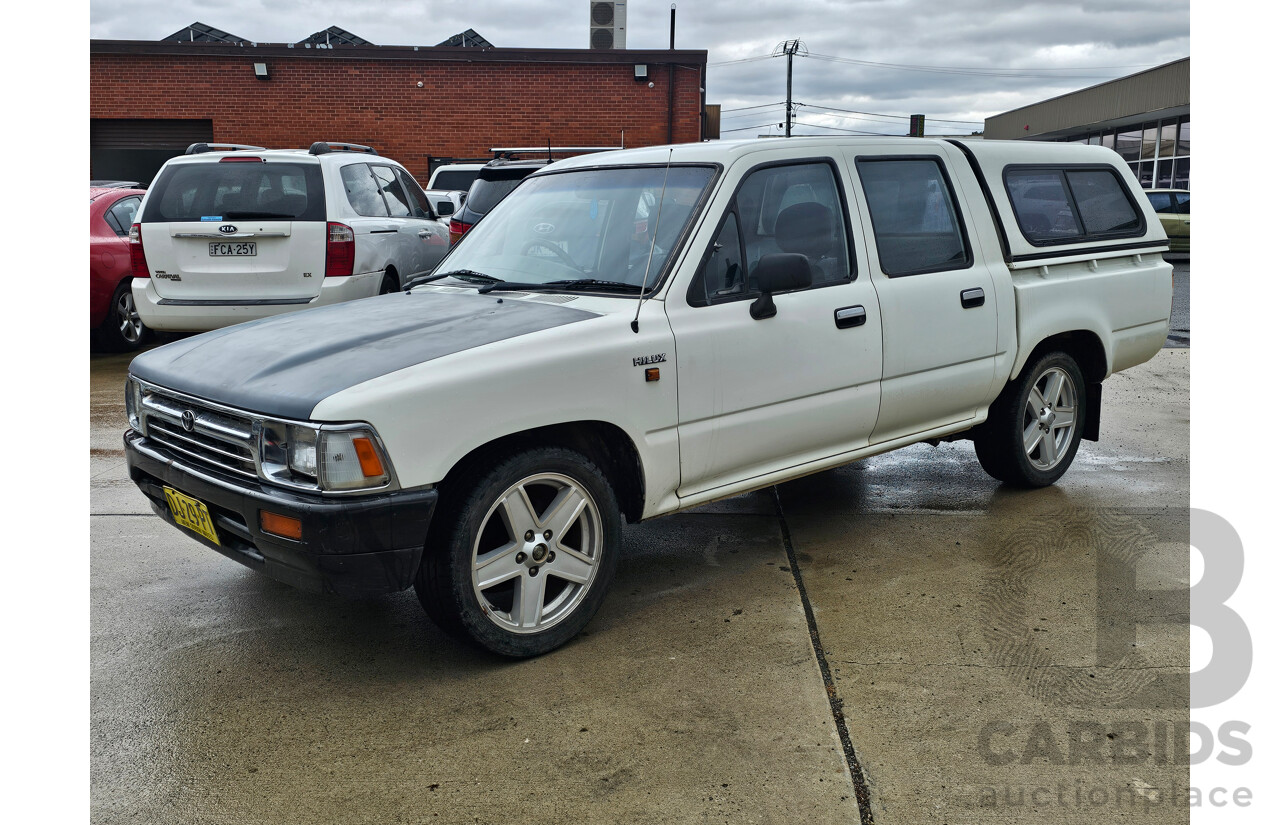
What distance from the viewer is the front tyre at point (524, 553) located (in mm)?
3449

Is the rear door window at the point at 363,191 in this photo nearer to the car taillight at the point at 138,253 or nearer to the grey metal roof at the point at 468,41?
the car taillight at the point at 138,253

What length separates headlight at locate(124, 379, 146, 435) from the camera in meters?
3.95

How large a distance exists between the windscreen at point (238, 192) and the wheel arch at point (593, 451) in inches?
210

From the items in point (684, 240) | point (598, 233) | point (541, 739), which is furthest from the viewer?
point (598, 233)

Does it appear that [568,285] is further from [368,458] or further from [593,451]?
[368,458]

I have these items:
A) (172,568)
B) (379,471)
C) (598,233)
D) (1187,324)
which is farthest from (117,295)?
(1187,324)

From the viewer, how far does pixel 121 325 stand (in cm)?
1016

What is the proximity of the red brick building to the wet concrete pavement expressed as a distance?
19655 millimetres

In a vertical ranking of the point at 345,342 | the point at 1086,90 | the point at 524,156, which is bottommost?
the point at 345,342

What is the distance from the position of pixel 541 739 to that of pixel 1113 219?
177 inches

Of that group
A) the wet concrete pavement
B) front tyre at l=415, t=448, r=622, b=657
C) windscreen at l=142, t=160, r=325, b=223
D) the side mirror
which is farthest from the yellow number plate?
windscreen at l=142, t=160, r=325, b=223

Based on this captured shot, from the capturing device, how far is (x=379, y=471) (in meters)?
3.21

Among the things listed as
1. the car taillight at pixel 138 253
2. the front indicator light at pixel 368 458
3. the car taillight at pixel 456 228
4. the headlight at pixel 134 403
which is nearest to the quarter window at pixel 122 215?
the car taillight at pixel 138 253

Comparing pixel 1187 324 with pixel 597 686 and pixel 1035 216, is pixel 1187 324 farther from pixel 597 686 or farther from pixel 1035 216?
pixel 597 686
